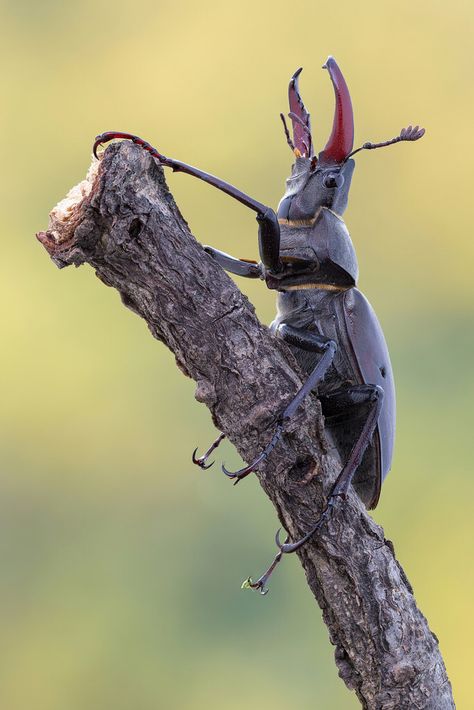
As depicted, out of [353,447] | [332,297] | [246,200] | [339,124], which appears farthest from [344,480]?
[339,124]

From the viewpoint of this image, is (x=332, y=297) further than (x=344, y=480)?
Yes

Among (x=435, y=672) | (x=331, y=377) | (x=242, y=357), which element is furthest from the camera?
(x=331, y=377)

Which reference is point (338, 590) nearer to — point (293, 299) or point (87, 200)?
point (293, 299)

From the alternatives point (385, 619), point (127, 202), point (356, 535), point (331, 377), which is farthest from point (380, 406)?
point (127, 202)

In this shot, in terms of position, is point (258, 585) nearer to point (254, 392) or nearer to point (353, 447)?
point (353, 447)

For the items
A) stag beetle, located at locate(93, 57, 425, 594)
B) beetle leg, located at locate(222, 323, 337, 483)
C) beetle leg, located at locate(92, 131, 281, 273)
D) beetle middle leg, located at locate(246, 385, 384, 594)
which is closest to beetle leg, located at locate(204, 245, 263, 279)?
stag beetle, located at locate(93, 57, 425, 594)

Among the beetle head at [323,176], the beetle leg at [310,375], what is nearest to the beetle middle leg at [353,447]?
the beetle leg at [310,375]

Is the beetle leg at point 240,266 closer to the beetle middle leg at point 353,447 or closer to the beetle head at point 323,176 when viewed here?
the beetle head at point 323,176

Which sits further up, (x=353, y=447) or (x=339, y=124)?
(x=339, y=124)
